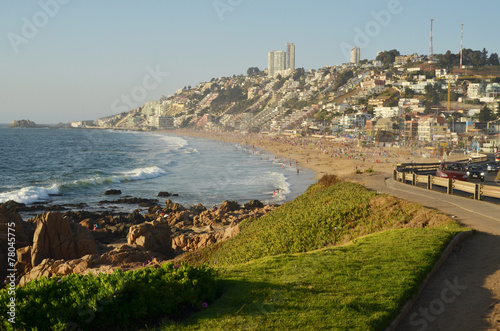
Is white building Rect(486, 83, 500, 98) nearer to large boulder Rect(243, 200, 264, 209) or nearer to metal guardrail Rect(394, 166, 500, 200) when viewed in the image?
large boulder Rect(243, 200, 264, 209)

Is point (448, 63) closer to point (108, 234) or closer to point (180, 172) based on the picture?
point (180, 172)

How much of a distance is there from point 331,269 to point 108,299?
4.11m

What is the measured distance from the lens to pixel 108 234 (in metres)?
23.5

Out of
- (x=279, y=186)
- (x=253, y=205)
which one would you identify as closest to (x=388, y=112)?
(x=279, y=186)

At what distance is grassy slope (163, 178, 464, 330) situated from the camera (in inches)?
243

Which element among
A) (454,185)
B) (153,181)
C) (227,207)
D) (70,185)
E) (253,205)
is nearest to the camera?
(454,185)

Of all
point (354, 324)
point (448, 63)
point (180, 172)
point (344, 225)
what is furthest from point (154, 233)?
point (448, 63)

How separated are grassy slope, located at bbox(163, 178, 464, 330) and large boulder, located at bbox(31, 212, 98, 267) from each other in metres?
5.98

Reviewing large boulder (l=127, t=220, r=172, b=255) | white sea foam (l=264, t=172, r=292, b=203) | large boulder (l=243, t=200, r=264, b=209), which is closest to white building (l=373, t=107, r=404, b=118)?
white sea foam (l=264, t=172, r=292, b=203)

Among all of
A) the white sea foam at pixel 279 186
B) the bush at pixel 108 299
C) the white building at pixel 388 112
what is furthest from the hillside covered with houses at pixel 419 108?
the bush at pixel 108 299

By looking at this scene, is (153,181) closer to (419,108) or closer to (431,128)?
(431,128)

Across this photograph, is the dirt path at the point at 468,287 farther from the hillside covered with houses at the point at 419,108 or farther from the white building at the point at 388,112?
the white building at the point at 388,112

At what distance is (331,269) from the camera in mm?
8109

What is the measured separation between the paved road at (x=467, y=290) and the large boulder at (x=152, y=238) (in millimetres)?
11761
